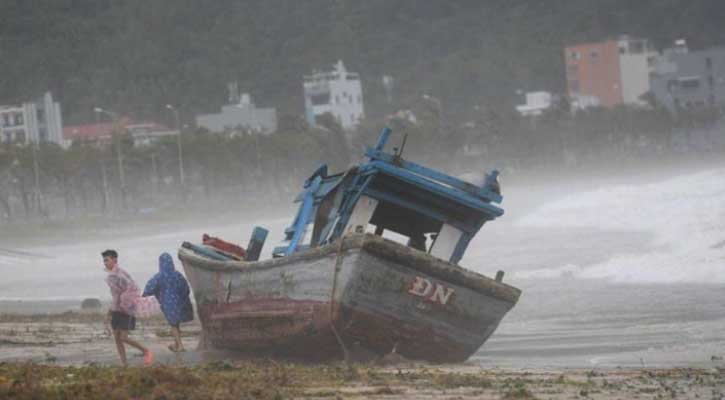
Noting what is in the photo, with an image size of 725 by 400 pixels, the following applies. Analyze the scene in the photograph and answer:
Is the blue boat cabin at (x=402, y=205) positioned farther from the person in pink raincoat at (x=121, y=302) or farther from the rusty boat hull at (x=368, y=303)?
the person in pink raincoat at (x=121, y=302)

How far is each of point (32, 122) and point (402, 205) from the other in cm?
12790

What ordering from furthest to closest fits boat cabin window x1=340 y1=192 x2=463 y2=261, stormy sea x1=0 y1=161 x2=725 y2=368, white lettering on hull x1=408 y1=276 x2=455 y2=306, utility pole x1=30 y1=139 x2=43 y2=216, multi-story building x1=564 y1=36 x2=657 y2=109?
multi-story building x1=564 y1=36 x2=657 y2=109
utility pole x1=30 y1=139 x2=43 y2=216
stormy sea x1=0 y1=161 x2=725 y2=368
boat cabin window x1=340 y1=192 x2=463 y2=261
white lettering on hull x1=408 y1=276 x2=455 y2=306

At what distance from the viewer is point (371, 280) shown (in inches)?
567

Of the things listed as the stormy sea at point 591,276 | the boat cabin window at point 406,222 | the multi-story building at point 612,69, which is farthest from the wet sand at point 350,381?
the multi-story building at point 612,69

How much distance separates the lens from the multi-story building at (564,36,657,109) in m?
172

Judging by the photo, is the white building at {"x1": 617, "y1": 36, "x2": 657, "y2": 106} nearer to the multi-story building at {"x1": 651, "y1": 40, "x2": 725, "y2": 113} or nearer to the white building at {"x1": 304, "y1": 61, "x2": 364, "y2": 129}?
the multi-story building at {"x1": 651, "y1": 40, "x2": 725, "y2": 113}

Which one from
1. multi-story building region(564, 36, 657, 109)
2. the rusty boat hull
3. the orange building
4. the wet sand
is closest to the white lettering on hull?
the rusty boat hull

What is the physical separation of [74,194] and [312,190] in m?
87.2

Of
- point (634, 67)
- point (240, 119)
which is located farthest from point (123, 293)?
point (634, 67)

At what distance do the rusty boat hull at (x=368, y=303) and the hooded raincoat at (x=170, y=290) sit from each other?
0.79 m

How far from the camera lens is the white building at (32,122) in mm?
139250

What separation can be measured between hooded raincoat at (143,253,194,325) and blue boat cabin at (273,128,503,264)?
4.16 ft

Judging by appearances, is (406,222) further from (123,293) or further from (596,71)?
(596,71)

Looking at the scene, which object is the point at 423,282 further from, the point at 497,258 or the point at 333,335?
the point at 497,258
